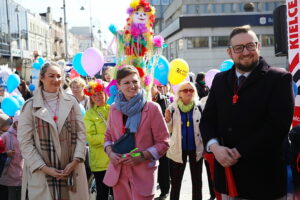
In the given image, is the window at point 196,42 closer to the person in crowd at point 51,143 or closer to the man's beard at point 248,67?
the person in crowd at point 51,143

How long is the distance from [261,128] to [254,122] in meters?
0.07

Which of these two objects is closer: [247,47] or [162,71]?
[247,47]

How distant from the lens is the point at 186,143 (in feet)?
17.2

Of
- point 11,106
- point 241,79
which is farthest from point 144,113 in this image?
point 11,106

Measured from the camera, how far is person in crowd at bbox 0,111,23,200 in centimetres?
450

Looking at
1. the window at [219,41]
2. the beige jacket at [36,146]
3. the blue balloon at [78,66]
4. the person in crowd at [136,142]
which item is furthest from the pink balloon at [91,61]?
the window at [219,41]

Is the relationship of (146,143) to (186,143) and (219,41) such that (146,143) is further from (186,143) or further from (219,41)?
(219,41)

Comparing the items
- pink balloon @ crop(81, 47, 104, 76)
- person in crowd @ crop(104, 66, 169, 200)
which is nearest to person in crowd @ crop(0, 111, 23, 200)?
person in crowd @ crop(104, 66, 169, 200)

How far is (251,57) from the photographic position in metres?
2.73

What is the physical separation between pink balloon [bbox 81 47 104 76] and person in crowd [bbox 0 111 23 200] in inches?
129

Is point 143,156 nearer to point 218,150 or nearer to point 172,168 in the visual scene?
point 218,150

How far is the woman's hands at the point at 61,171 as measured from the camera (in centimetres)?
360

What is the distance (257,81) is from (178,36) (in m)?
38.6

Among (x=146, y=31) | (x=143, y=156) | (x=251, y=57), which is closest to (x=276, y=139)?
(x=251, y=57)
